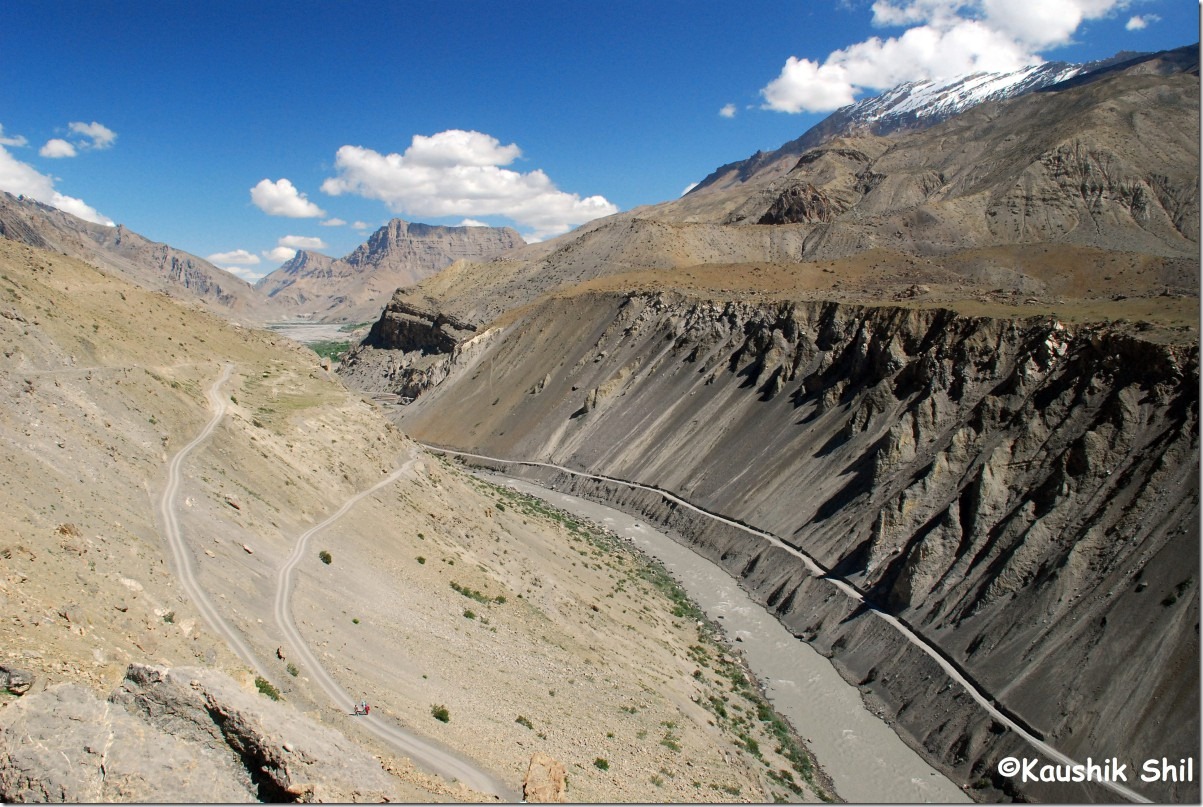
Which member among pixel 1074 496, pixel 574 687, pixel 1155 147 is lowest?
pixel 574 687

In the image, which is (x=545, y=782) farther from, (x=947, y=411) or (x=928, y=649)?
(x=947, y=411)

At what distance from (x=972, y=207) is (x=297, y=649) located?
314 ft

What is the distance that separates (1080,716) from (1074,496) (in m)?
8.92

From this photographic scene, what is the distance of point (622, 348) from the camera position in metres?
71.2

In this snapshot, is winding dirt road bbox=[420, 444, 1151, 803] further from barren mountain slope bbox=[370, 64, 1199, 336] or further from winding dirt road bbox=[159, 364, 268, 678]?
barren mountain slope bbox=[370, 64, 1199, 336]

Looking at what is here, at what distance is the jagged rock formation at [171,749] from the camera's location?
28.9 ft

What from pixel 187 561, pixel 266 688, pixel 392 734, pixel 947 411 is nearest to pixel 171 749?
pixel 266 688

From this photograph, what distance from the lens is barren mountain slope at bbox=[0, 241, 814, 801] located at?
38.8ft

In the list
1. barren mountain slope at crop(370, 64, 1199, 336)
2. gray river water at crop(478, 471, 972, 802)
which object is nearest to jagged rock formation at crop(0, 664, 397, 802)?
gray river water at crop(478, 471, 972, 802)

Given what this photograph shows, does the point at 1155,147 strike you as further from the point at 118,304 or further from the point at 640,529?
the point at 118,304

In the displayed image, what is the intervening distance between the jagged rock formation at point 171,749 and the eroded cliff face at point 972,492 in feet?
65.6

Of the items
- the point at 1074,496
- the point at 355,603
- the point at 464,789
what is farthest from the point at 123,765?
the point at 1074,496

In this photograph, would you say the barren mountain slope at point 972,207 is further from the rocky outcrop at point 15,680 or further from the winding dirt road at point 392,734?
the rocky outcrop at point 15,680

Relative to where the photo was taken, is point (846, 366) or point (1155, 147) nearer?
point (846, 366)
